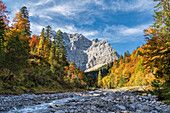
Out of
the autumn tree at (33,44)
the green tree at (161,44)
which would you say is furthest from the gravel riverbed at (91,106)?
the autumn tree at (33,44)

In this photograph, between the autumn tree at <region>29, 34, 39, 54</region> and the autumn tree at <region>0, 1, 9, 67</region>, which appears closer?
the autumn tree at <region>0, 1, 9, 67</region>

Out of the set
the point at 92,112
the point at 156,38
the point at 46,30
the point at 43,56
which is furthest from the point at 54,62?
the point at 92,112

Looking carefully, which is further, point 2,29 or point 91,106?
point 2,29

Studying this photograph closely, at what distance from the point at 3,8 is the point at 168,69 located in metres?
27.8

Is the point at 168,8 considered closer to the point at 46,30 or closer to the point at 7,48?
the point at 7,48

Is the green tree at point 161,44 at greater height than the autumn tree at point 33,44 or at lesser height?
lesser

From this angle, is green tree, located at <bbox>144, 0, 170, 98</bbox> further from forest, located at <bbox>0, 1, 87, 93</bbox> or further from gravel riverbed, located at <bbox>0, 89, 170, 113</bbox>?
forest, located at <bbox>0, 1, 87, 93</bbox>

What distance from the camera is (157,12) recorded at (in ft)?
52.2

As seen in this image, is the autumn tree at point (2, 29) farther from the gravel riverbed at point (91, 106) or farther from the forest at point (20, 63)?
the gravel riverbed at point (91, 106)

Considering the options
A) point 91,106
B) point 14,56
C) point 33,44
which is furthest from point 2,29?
point 33,44

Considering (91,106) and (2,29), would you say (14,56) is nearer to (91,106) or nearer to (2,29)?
(2,29)

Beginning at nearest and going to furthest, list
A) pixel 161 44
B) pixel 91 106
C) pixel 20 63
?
1. pixel 91 106
2. pixel 161 44
3. pixel 20 63

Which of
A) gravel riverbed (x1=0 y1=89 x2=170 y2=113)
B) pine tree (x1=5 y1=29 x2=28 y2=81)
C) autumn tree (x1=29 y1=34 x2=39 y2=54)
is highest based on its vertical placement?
autumn tree (x1=29 y1=34 x2=39 y2=54)

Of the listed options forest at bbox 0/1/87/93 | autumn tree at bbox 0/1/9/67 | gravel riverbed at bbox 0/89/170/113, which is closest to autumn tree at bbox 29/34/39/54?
forest at bbox 0/1/87/93
